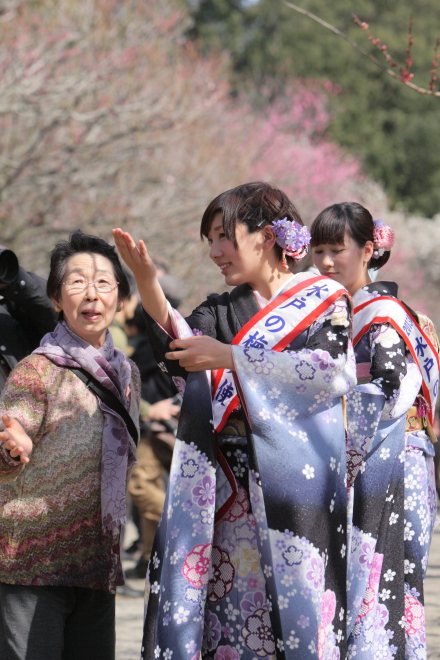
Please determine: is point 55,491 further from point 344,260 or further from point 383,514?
point 344,260

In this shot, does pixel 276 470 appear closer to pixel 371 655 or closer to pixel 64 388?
pixel 64 388

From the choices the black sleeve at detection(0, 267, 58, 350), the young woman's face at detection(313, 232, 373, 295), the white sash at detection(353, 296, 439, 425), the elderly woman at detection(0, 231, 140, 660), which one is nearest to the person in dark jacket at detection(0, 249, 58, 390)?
the black sleeve at detection(0, 267, 58, 350)

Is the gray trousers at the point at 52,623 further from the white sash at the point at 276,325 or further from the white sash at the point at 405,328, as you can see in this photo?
the white sash at the point at 405,328

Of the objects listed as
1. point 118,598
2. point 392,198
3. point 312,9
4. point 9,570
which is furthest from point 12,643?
point 312,9

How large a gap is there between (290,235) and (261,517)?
795 millimetres

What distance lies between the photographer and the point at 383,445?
3002 millimetres

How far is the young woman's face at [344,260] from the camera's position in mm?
3252

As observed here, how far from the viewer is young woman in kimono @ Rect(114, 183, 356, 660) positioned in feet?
Answer: 7.45

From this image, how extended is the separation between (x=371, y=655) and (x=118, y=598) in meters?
2.74

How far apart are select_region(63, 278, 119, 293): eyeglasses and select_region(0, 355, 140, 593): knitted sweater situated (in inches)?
9.2

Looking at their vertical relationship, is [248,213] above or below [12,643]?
above

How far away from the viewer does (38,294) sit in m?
3.09

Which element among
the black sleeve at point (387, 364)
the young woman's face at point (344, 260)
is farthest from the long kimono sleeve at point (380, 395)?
the young woman's face at point (344, 260)

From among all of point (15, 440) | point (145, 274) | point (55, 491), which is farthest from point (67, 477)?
point (145, 274)
